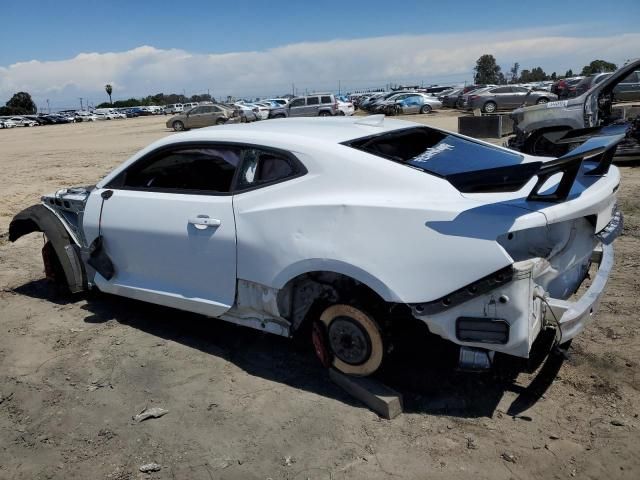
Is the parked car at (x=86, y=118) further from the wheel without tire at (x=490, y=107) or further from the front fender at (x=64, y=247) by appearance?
the front fender at (x=64, y=247)

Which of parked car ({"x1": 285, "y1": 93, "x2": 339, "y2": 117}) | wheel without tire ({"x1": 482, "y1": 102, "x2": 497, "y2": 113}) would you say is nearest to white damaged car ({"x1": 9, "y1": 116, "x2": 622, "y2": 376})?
parked car ({"x1": 285, "y1": 93, "x2": 339, "y2": 117})

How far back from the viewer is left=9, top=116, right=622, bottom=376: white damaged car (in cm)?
267

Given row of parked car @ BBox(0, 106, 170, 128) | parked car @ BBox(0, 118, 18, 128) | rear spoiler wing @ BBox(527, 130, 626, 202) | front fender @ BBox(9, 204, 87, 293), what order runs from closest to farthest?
rear spoiler wing @ BBox(527, 130, 626, 202) → front fender @ BBox(9, 204, 87, 293) → parked car @ BBox(0, 118, 18, 128) → row of parked car @ BBox(0, 106, 170, 128)

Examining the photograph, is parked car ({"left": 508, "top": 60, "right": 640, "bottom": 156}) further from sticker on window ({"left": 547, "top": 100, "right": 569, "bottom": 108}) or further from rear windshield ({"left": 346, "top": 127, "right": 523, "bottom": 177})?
rear windshield ({"left": 346, "top": 127, "right": 523, "bottom": 177})

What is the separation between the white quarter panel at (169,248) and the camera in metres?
3.50

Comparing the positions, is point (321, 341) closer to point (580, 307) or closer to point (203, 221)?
point (203, 221)

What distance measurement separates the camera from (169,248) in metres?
3.75

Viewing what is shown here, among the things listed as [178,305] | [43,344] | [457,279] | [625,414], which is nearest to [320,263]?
[457,279]

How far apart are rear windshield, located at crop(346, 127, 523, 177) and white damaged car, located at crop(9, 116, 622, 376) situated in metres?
0.02

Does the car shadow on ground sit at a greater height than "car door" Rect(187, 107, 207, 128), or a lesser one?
lesser

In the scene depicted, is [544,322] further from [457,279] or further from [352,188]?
[352,188]

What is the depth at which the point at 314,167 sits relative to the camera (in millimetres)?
3186

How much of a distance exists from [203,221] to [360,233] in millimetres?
1145

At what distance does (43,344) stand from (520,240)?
356 centimetres
